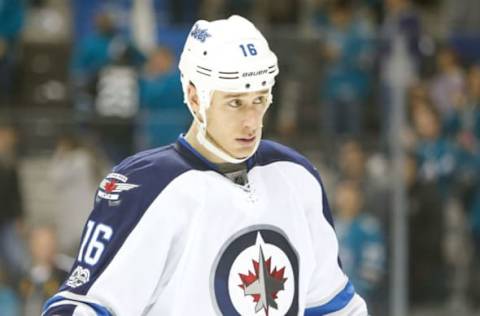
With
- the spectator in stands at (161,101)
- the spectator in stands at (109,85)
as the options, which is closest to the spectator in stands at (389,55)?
the spectator in stands at (161,101)

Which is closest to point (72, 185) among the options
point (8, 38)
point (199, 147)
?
point (8, 38)

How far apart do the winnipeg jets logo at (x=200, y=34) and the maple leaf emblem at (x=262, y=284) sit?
0.52m

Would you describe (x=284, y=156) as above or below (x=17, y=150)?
above

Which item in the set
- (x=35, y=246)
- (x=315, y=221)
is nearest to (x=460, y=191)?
(x=35, y=246)

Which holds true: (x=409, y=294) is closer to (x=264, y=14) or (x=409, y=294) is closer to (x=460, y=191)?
(x=460, y=191)

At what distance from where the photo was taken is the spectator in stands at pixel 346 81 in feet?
25.9

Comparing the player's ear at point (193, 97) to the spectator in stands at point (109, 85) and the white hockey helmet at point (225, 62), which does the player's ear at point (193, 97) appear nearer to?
the white hockey helmet at point (225, 62)

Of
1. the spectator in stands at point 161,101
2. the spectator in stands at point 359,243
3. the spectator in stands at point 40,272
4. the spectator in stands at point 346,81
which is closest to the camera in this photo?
the spectator in stands at point 40,272

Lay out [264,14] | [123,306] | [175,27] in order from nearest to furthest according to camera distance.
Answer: [123,306], [175,27], [264,14]

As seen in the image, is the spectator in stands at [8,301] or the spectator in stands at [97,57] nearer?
the spectator in stands at [8,301]

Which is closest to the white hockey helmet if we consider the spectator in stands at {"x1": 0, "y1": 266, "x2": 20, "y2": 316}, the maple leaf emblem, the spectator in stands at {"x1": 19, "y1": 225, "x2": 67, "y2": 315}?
the maple leaf emblem

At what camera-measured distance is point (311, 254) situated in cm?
319

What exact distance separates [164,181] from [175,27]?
7.49 m

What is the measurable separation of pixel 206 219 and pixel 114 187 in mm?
225
